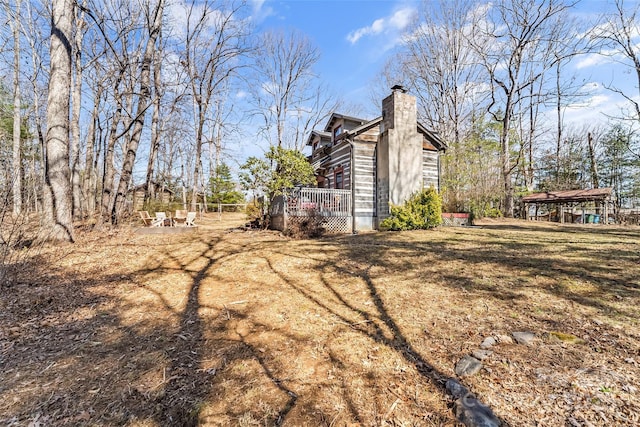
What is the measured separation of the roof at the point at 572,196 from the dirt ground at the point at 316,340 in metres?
18.0

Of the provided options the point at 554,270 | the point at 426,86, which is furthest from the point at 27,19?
the point at 426,86

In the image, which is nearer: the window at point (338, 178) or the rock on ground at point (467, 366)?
the rock on ground at point (467, 366)

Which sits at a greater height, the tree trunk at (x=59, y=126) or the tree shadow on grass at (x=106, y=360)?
the tree trunk at (x=59, y=126)

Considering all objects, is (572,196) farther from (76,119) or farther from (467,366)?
(76,119)

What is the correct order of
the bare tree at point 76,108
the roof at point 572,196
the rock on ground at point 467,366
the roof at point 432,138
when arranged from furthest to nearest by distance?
1. the roof at point 572,196
2. the roof at point 432,138
3. the bare tree at point 76,108
4. the rock on ground at point 467,366

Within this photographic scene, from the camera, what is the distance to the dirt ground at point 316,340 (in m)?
2.14

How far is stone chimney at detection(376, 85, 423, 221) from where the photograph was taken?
11.9m

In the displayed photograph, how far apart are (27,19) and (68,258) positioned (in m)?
16.3

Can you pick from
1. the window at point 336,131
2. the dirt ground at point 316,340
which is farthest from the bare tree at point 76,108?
the window at point 336,131

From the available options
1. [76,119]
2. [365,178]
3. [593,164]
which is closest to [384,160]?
[365,178]

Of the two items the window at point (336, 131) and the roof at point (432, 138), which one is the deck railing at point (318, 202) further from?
the roof at point (432, 138)

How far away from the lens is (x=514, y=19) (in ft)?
59.0

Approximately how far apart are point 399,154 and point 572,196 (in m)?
17.1

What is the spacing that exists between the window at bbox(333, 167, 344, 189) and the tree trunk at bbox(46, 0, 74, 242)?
1001 centimetres
